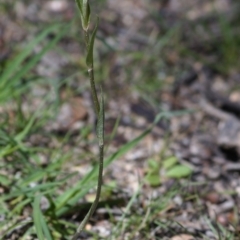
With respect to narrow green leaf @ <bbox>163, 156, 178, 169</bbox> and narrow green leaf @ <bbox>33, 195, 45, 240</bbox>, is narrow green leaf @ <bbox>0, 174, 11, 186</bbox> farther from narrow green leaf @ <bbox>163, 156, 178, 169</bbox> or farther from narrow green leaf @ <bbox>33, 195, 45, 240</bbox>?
narrow green leaf @ <bbox>163, 156, 178, 169</bbox>

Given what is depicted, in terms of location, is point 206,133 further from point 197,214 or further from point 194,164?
point 197,214

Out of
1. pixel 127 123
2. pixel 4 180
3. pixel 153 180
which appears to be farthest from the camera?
pixel 127 123

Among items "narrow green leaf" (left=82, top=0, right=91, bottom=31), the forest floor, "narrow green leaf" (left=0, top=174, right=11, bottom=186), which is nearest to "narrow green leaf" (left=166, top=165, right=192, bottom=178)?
the forest floor

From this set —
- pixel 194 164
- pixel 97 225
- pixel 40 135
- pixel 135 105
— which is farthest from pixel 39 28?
pixel 97 225

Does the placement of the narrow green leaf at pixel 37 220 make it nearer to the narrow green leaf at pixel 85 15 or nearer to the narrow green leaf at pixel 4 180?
the narrow green leaf at pixel 4 180

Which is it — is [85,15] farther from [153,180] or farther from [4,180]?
[153,180]

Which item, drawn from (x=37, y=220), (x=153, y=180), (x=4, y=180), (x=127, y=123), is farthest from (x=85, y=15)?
(x=127, y=123)

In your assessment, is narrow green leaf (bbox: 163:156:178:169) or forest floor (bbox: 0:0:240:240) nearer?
forest floor (bbox: 0:0:240:240)

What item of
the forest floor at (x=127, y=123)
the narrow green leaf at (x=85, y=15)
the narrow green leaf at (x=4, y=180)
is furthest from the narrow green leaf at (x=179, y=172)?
the narrow green leaf at (x=85, y=15)

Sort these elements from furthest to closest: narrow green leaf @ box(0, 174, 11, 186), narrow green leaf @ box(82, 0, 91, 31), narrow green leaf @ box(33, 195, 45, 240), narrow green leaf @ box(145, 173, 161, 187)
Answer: narrow green leaf @ box(145, 173, 161, 187) < narrow green leaf @ box(0, 174, 11, 186) < narrow green leaf @ box(33, 195, 45, 240) < narrow green leaf @ box(82, 0, 91, 31)
